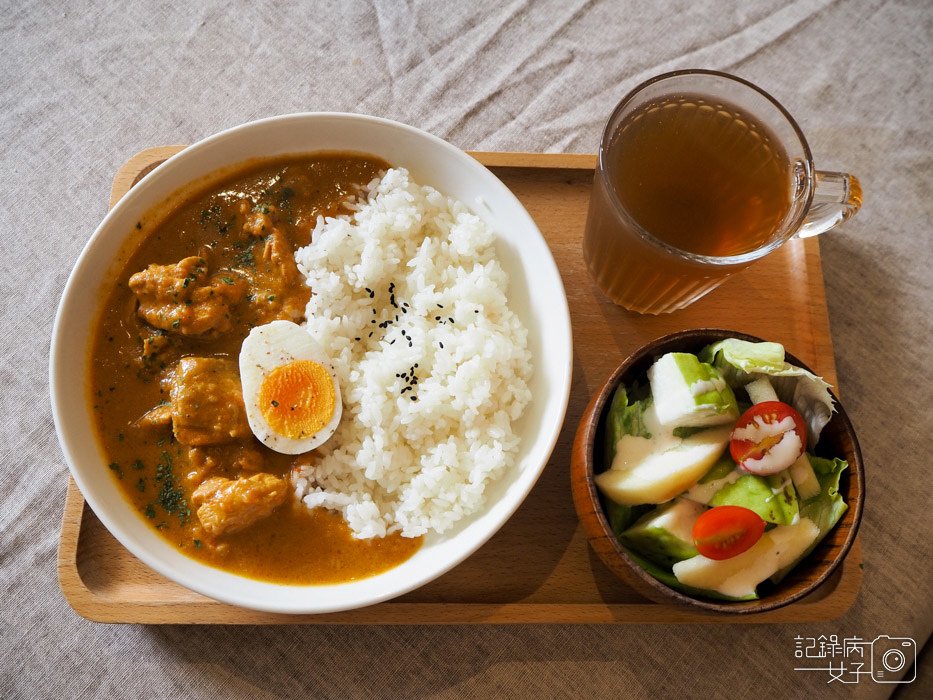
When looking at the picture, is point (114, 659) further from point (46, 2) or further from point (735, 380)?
point (46, 2)

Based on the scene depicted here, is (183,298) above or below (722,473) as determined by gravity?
above

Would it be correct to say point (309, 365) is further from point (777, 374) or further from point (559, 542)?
point (777, 374)

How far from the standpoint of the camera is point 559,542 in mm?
1951

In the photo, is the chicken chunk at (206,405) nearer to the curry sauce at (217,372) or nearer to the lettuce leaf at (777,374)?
the curry sauce at (217,372)

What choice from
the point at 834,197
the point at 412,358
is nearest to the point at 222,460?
the point at 412,358

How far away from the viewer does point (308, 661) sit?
78.5 inches

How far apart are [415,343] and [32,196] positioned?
1.64m

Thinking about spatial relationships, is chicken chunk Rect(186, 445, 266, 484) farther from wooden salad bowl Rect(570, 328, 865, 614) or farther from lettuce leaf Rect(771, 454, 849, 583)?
lettuce leaf Rect(771, 454, 849, 583)

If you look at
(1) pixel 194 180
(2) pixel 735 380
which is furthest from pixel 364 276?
(2) pixel 735 380

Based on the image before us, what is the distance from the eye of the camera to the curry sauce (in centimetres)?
186

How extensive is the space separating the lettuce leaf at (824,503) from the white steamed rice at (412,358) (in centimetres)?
80

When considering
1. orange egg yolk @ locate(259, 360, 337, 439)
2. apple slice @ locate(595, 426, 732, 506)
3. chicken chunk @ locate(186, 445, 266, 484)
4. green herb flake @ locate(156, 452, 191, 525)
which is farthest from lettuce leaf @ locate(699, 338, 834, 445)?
green herb flake @ locate(156, 452, 191, 525)

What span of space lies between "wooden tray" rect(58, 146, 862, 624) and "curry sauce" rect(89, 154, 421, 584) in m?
0.17

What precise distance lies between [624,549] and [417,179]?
134 centimetres
